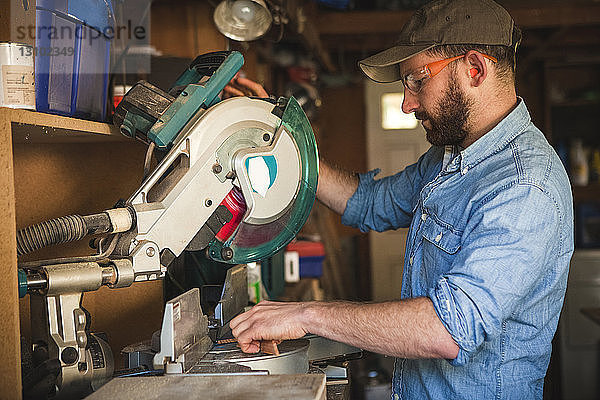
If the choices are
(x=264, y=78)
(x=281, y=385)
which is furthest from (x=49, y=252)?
(x=264, y=78)

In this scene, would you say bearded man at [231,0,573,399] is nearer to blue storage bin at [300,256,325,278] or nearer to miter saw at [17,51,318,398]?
miter saw at [17,51,318,398]

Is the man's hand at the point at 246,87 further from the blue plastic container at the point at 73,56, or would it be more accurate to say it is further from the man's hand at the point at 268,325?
the man's hand at the point at 268,325

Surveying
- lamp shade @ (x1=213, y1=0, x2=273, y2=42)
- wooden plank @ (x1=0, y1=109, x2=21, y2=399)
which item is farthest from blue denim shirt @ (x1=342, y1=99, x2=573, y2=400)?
lamp shade @ (x1=213, y1=0, x2=273, y2=42)

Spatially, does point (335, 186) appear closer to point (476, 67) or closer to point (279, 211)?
point (476, 67)

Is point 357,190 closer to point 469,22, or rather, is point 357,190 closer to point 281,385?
point 469,22

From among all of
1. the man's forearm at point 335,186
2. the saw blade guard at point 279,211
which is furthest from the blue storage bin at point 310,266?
the saw blade guard at point 279,211

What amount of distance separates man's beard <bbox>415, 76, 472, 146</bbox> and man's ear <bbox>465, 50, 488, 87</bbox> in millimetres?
41

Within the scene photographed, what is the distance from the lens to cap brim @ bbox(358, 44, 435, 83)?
1.64m

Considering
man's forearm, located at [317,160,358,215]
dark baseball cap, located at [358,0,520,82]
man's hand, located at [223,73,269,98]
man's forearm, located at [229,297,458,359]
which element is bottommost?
man's forearm, located at [229,297,458,359]

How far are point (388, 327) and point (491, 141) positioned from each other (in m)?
0.55

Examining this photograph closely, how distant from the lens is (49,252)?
158cm

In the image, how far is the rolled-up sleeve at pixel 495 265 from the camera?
1.28 metres

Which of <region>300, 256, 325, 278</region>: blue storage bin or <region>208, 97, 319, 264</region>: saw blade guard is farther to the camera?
<region>300, 256, 325, 278</region>: blue storage bin

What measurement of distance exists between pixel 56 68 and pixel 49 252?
54 centimetres
